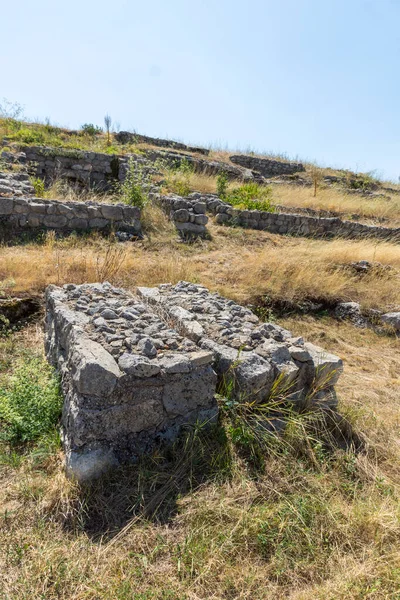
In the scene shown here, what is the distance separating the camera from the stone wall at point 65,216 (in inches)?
301

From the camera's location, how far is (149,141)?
20453 mm

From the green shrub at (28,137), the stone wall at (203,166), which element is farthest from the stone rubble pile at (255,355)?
the stone wall at (203,166)

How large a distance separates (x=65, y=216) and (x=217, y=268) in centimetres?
339

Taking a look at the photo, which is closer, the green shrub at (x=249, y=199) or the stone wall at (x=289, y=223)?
the stone wall at (x=289, y=223)

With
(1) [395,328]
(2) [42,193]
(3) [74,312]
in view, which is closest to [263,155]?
(2) [42,193]

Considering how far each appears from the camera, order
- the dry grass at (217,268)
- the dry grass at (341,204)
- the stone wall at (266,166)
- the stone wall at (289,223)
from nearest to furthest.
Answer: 1. the dry grass at (217,268)
2. the stone wall at (289,223)
3. the dry grass at (341,204)
4. the stone wall at (266,166)

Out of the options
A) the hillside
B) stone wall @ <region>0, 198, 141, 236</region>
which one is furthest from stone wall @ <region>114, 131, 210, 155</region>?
the hillside

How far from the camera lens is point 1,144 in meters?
13.4

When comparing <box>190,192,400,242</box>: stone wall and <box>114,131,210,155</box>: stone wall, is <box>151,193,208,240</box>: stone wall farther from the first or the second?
<box>114,131,210,155</box>: stone wall

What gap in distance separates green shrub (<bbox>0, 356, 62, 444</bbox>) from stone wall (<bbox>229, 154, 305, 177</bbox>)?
2080cm

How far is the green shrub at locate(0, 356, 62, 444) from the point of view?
2918mm

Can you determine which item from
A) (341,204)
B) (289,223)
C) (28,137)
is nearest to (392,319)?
(289,223)

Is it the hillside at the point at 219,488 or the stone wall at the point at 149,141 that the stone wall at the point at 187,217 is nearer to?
the hillside at the point at 219,488

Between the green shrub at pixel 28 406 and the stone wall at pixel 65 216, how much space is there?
5293 millimetres
